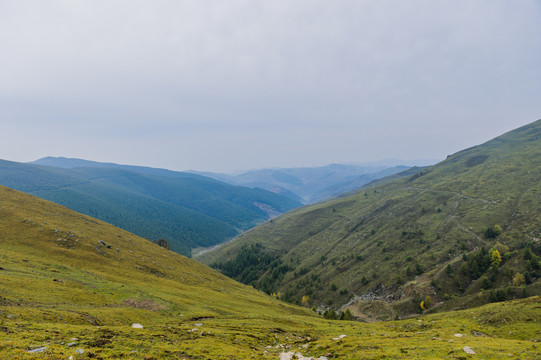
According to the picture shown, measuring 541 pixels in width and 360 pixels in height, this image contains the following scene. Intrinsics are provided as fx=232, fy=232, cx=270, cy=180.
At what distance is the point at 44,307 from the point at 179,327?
19.0 metres

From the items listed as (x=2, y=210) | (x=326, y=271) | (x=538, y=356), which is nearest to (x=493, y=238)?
(x=326, y=271)

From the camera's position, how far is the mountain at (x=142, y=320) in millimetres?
24984

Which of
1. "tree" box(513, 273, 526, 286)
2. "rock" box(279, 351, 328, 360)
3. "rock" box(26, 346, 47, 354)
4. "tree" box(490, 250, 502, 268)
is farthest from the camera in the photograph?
"tree" box(490, 250, 502, 268)

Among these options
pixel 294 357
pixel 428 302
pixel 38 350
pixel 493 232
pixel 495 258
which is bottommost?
pixel 428 302

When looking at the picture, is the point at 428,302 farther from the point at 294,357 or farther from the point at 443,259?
the point at 294,357

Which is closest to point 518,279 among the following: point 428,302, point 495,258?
point 495,258

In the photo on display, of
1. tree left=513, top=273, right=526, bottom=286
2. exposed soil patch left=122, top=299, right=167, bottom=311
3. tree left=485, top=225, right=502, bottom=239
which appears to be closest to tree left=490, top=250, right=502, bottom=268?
tree left=513, top=273, right=526, bottom=286

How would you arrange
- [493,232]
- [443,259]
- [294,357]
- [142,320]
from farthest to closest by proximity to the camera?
[493,232]
[443,259]
[142,320]
[294,357]

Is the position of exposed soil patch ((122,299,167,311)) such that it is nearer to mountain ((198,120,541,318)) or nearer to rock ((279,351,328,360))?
rock ((279,351,328,360))

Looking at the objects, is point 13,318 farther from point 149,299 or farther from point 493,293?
point 493,293

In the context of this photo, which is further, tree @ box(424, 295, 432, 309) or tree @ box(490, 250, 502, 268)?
tree @ box(490, 250, 502, 268)

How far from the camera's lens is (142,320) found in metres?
38.9

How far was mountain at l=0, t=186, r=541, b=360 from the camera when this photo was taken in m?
25.0

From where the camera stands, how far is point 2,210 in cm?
7238
